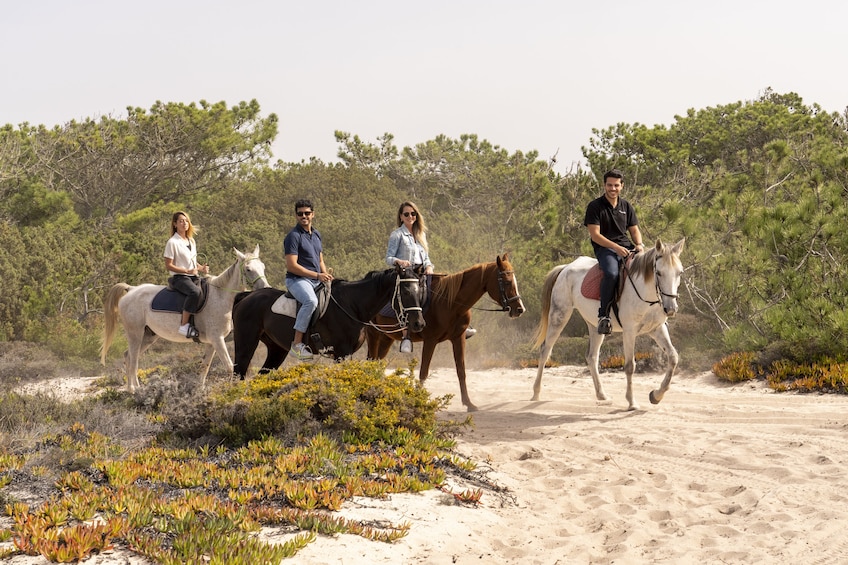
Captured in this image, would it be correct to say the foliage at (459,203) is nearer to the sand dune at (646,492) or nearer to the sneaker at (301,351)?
the sand dune at (646,492)

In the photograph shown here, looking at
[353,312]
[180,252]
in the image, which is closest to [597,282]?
[353,312]

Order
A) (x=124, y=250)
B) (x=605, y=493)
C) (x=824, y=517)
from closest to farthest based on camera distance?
(x=824, y=517) < (x=605, y=493) < (x=124, y=250)

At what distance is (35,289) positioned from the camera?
18.8 metres

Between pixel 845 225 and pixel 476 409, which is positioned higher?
pixel 845 225

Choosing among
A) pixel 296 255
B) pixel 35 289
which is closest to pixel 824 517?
pixel 296 255

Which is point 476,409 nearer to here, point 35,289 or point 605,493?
point 605,493

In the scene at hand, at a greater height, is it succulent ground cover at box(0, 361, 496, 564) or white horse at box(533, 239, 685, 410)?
white horse at box(533, 239, 685, 410)

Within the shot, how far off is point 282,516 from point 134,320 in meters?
8.05

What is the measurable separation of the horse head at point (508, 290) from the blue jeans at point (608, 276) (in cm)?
125

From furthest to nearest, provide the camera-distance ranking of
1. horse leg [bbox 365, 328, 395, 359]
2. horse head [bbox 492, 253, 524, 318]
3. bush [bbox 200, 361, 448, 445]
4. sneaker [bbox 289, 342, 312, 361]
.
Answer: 1. horse leg [bbox 365, 328, 395, 359]
2. horse head [bbox 492, 253, 524, 318]
3. sneaker [bbox 289, 342, 312, 361]
4. bush [bbox 200, 361, 448, 445]

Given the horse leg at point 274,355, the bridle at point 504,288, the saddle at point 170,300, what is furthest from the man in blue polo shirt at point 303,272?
the saddle at point 170,300

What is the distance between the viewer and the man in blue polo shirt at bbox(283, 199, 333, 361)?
938cm

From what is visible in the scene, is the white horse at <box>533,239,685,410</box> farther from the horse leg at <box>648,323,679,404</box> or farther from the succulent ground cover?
the succulent ground cover

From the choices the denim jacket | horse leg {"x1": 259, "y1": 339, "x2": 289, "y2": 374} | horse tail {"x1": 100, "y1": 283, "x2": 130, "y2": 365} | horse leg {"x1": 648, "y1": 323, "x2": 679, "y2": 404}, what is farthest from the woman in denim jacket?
horse tail {"x1": 100, "y1": 283, "x2": 130, "y2": 365}
